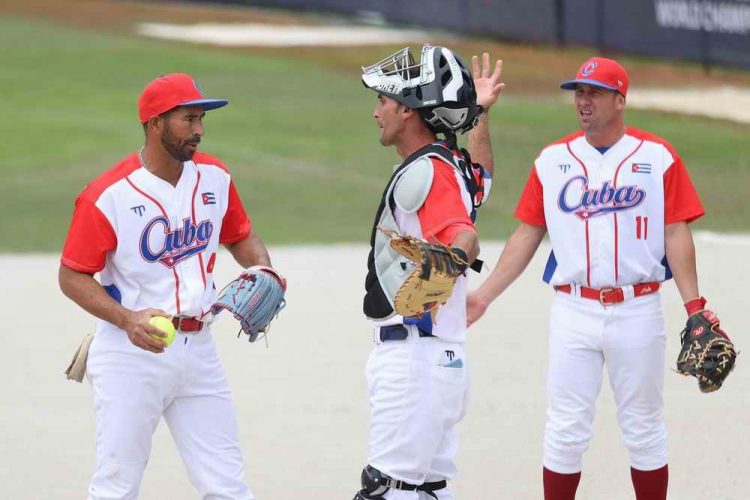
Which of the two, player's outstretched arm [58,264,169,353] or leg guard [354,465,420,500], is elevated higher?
player's outstretched arm [58,264,169,353]

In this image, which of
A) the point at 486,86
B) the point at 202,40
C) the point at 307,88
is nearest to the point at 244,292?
the point at 486,86

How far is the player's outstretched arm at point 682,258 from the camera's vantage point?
6.91m

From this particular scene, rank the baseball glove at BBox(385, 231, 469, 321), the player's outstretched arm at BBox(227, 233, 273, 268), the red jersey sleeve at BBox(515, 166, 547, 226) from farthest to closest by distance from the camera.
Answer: the red jersey sleeve at BBox(515, 166, 547, 226), the player's outstretched arm at BBox(227, 233, 273, 268), the baseball glove at BBox(385, 231, 469, 321)

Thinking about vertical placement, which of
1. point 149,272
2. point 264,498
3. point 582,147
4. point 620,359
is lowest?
point 264,498

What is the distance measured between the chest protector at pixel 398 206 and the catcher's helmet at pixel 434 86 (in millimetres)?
115

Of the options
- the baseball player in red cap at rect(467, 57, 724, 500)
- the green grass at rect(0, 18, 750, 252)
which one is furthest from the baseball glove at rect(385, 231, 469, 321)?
the green grass at rect(0, 18, 750, 252)

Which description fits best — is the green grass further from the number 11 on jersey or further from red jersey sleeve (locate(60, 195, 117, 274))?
red jersey sleeve (locate(60, 195, 117, 274))

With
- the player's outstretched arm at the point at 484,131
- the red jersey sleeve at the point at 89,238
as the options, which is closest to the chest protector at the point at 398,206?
the player's outstretched arm at the point at 484,131

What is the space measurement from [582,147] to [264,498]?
2421 millimetres

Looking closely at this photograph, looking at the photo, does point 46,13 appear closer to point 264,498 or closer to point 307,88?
point 307,88

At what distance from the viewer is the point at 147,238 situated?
6.17m

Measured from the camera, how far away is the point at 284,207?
16953 mm

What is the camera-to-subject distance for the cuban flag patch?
7.00 meters

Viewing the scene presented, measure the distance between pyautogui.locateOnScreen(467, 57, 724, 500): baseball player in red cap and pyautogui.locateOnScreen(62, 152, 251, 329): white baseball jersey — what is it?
1410 mm
